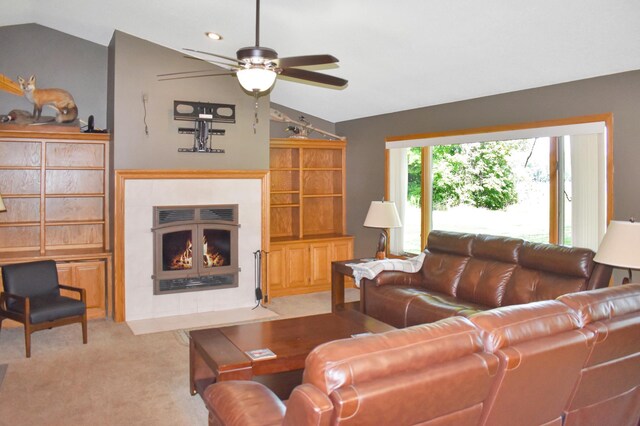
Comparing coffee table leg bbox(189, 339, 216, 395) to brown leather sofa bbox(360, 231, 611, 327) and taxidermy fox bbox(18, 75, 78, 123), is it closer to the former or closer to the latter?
brown leather sofa bbox(360, 231, 611, 327)

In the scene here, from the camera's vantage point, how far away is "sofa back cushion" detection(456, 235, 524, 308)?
4562 millimetres

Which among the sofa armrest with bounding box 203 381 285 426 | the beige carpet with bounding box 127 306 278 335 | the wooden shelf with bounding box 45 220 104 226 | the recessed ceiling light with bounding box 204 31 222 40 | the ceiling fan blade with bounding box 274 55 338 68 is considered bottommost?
the beige carpet with bounding box 127 306 278 335

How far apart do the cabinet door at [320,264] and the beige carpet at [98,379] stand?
2.37 metres

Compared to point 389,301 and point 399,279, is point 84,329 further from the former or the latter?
point 399,279

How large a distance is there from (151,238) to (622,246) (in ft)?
15.0

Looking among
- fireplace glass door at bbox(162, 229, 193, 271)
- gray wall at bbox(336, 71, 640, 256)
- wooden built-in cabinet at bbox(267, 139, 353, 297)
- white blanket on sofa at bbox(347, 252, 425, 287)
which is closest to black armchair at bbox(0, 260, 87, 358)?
fireplace glass door at bbox(162, 229, 193, 271)

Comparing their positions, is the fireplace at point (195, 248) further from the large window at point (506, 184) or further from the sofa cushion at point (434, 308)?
the sofa cushion at point (434, 308)

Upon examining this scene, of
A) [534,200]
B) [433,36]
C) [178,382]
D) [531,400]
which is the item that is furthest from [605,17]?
[178,382]

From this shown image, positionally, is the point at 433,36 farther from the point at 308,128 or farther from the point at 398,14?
the point at 308,128

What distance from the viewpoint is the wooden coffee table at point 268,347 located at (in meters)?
3.17

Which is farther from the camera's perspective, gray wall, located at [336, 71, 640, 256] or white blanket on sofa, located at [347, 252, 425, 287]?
white blanket on sofa, located at [347, 252, 425, 287]

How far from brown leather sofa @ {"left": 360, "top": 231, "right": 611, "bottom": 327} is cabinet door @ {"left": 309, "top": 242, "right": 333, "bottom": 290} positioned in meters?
1.78

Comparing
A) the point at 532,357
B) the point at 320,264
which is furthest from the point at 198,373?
the point at 320,264

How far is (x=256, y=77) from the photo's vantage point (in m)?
3.28
